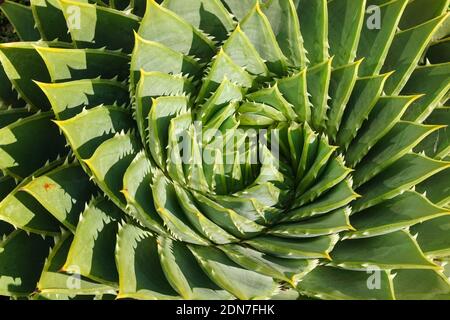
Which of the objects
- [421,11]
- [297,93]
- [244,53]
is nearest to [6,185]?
[244,53]

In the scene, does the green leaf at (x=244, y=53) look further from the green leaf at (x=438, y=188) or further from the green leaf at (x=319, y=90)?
the green leaf at (x=438, y=188)

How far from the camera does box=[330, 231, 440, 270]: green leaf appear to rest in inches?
66.1

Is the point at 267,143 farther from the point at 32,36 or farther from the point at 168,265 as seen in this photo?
the point at 32,36

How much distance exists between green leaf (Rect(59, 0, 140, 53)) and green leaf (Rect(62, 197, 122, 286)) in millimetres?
556

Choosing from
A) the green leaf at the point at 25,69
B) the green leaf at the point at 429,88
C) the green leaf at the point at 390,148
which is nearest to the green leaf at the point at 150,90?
the green leaf at the point at 25,69

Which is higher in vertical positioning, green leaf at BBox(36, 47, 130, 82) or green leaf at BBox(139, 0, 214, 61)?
green leaf at BBox(139, 0, 214, 61)

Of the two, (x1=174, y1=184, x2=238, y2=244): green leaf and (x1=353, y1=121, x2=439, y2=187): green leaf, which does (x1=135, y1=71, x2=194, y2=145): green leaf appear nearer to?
(x1=174, y1=184, x2=238, y2=244): green leaf

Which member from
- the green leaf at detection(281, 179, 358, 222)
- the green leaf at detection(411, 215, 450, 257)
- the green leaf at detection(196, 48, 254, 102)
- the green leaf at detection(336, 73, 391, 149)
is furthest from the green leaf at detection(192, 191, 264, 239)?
the green leaf at detection(411, 215, 450, 257)

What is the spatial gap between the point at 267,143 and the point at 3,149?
878 mm

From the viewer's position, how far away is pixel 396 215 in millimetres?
1758

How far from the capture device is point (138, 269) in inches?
67.7

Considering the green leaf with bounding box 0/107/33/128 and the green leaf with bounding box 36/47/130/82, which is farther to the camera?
the green leaf with bounding box 0/107/33/128

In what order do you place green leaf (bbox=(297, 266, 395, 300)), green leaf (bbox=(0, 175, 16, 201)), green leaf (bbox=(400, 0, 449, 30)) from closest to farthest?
green leaf (bbox=(297, 266, 395, 300)) → green leaf (bbox=(0, 175, 16, 201)) → green leaf (bbox=(400, 0, 449, 30))

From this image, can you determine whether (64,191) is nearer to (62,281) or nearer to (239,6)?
(62,281)
